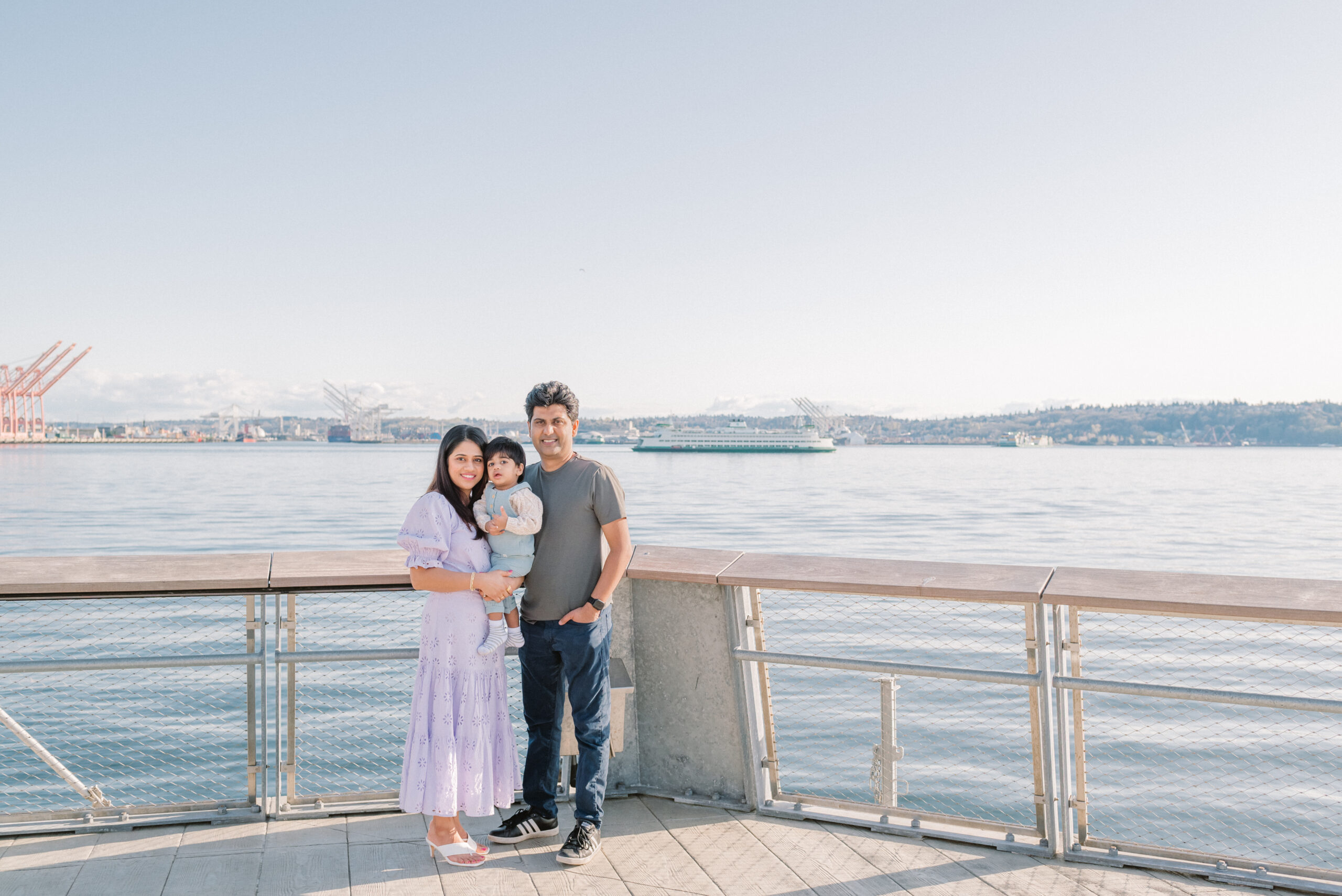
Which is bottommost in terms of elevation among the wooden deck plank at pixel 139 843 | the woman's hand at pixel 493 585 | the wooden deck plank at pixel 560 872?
the wooden deck plank at pixel 560 872

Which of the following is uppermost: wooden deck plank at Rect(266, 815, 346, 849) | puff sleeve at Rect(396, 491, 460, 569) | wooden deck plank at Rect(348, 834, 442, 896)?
puff sleeve at Rect(396, 491, 460, 569)

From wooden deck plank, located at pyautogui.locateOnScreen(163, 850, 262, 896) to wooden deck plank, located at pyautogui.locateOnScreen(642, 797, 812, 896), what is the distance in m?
1.48

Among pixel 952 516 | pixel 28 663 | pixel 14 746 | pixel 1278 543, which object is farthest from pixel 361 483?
pixel 28 663

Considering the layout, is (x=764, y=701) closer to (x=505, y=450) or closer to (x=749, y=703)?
(x=749, y=703)

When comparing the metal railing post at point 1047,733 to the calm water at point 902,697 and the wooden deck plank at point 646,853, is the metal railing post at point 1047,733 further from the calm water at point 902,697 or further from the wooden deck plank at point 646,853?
the wooden deck plank at point 646,853

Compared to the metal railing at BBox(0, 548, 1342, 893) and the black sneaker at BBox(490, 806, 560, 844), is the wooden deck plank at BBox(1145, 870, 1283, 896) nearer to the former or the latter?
the metal railing at BBox(0, 548, 1342, 893)

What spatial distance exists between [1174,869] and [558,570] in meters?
2.36

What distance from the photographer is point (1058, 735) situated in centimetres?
347

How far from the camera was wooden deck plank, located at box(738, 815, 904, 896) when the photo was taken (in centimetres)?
319

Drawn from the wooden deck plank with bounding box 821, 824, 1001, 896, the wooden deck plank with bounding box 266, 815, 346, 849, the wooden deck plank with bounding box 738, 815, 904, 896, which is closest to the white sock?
the wooden deck plank with bounding box 266, 815, 346, 849

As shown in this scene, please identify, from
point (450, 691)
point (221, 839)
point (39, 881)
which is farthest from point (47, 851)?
point (450, 691)

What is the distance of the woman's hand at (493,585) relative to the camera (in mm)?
3289

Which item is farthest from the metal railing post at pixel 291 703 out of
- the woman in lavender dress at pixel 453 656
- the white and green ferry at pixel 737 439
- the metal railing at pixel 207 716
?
the white and green ferry at pixel 737 439

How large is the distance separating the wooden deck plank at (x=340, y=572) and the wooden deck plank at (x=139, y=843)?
100 centimetres
